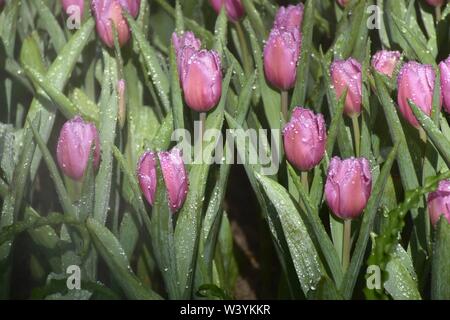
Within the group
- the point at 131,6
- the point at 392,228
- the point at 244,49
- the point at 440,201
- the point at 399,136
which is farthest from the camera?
the point at 244,49

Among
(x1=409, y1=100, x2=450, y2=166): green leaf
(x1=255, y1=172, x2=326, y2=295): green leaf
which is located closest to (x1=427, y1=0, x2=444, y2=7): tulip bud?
(x1=409, y1=100, x2=450, y2=166): green leaf

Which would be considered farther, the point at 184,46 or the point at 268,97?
the point at 268,97

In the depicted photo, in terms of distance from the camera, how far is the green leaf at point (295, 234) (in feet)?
3.55

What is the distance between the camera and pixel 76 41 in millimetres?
1327

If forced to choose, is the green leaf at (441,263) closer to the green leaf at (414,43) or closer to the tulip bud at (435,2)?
the green leaf at (414,43)

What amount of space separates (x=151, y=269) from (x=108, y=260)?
0.23 meters

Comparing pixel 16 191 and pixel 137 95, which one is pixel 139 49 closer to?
pixel 137 95

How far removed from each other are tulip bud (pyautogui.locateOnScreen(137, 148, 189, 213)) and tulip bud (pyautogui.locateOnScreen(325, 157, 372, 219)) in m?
0.19

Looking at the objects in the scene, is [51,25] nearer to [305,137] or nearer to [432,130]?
[305,137]

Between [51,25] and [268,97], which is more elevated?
[51,25]

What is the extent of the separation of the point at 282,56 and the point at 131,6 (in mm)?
286

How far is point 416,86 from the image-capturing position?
1.10 m

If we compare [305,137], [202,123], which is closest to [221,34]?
[202,123]
